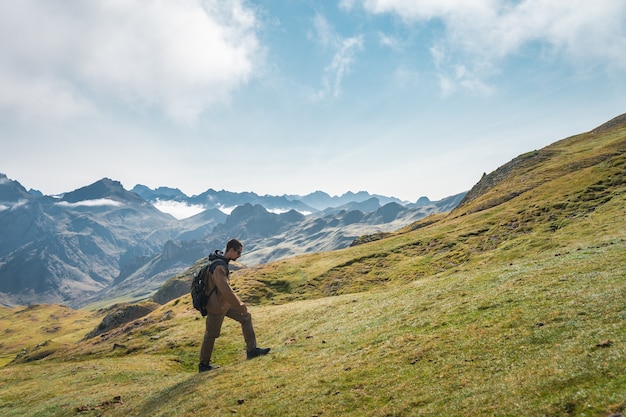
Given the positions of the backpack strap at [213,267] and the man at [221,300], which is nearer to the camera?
the man at [221,300]

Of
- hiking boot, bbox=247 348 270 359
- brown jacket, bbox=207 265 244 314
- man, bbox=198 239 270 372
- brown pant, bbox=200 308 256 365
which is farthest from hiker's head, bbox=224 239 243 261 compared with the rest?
hiking boot, bbox=247 348 270 359

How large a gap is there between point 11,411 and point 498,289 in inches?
1215

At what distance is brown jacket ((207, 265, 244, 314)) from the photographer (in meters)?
19.3

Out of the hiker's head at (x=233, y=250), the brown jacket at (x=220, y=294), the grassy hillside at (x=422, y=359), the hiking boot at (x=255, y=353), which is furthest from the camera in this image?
the hiking boot at (x=255, y=353)

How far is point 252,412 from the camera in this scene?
1373 centimetres

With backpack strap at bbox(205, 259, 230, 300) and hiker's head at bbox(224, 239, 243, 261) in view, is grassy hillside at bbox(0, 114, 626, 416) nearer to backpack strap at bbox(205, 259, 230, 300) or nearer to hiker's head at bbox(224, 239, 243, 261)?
backpack strap at bbox(205, 259, 230, 300)

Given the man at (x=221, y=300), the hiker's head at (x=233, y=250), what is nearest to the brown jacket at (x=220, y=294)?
the man at (x=221, y=300)

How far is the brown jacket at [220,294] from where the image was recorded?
63.4 ft

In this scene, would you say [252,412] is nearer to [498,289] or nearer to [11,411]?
[498,289]

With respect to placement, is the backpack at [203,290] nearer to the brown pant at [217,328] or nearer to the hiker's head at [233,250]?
the hiker's head at [233,250]

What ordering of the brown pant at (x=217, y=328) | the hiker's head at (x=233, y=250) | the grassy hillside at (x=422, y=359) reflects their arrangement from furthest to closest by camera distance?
the hiker's head at (x=233, y=250) → the brown pant at (x=217, y=328) → the grassy hillside at (x=422, y=359)

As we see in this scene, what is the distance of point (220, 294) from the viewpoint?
19625 millimetres

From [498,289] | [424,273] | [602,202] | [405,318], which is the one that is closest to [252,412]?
[405,318]

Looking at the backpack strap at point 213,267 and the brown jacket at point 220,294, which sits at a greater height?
the backpack strap at point 213,267
